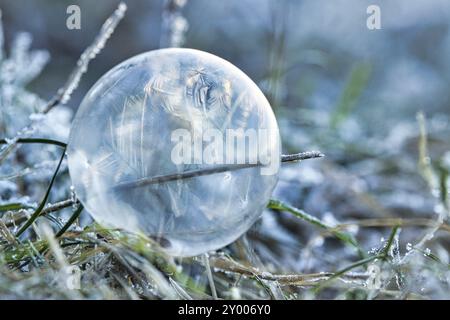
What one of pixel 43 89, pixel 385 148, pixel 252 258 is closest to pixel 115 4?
pixel 43 89

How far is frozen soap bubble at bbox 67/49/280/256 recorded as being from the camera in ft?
3.83

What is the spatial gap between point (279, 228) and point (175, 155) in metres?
0.97

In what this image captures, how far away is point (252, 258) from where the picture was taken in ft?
5.19

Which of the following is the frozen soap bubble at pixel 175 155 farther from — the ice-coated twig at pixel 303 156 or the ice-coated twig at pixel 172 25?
the ice-coated twig at pixel 172 25

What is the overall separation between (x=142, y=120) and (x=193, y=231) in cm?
20

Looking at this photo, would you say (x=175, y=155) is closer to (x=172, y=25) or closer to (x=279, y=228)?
(x=279, y=228)

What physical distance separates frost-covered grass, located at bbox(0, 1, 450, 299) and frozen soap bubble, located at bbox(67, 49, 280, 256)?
0.21 ft

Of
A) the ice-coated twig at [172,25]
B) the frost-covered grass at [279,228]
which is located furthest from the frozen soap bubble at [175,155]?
the ice-coated twig at [172,25]

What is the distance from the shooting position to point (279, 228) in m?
2.08

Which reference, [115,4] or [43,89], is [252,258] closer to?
[43,89]

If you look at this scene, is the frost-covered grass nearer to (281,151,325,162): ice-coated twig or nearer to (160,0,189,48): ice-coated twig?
(160,0,189,48): ice-coated twig

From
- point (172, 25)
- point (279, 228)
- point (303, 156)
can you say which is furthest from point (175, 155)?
point (172, 25)

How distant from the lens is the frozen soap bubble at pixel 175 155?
3.83 ft

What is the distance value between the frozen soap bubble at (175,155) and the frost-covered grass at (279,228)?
2.5 inches
